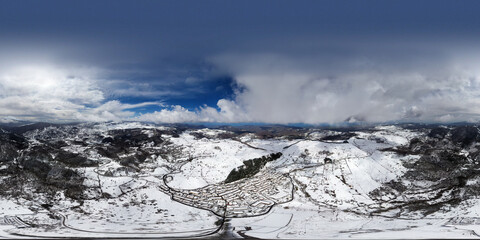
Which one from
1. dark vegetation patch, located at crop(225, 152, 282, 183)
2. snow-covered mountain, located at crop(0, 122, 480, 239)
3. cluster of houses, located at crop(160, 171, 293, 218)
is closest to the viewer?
snow-covered mountain, located at crop(0, 122, 480, 239)

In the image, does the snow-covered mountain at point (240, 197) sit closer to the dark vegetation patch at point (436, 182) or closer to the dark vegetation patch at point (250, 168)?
the dark vegetation patch at point (436, 182)

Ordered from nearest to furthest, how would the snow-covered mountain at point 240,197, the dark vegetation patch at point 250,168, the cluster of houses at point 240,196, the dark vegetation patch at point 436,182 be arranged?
1. the snow-covered mountain at point 240,197
2. the cluster of houses at point 240,196
3. the dark vegetation patch at point 436,182
4. the dark vegetation patch at point 250,168

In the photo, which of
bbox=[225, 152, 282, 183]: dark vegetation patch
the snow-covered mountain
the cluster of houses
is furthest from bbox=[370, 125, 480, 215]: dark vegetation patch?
bbox=[225, 152, 282, 183]: dark vegetation patch

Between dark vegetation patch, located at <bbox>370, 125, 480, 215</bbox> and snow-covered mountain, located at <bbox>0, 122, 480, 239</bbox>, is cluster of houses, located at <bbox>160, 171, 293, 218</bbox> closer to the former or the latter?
snow-covered mountain, located at <bbox>0, 122, 480, 239</bbox>

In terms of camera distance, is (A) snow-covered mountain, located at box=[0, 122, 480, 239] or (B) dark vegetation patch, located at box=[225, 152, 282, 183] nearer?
(A) snow-covered mountain, located at box=[0, 122, 480, 239]

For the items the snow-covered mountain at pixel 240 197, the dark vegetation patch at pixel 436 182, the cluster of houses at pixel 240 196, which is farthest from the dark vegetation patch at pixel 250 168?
the dark vegetation patch at pixel 436 182
